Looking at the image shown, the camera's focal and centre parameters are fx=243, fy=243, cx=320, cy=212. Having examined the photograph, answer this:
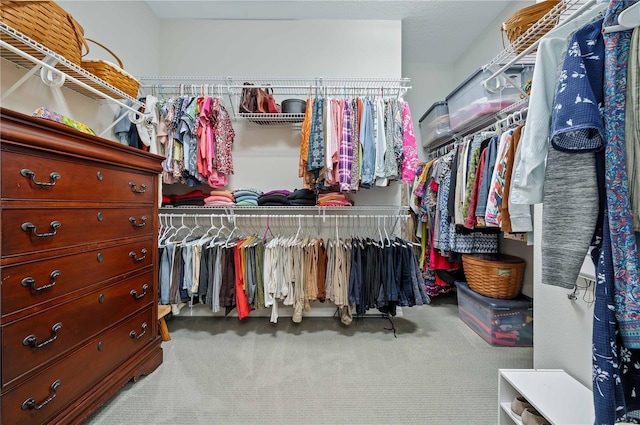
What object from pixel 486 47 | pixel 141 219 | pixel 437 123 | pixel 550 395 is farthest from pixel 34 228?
pixel 486 47

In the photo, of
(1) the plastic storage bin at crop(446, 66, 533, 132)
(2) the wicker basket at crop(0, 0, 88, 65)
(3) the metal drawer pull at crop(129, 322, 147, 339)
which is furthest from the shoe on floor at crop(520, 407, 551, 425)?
(2) the wicker basket at crop(0, 0, 88, 65)

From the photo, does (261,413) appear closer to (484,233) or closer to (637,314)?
(637,314)

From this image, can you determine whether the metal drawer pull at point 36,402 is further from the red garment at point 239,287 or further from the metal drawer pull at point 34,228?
the red garment at point 239,287

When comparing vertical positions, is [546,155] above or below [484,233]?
above

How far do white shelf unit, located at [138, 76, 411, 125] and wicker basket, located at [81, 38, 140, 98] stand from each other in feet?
1.67

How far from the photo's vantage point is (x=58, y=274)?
1.04 meters

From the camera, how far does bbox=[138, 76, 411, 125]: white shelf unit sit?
7.72 feet

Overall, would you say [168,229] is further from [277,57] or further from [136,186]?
[277,57]

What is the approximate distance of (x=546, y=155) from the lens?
0.81 meters

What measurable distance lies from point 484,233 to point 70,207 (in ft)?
9.47

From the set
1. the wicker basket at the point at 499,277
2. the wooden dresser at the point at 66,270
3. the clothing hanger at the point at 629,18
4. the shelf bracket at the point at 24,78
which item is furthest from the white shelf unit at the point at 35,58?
the wicker basket at the point at 499,277

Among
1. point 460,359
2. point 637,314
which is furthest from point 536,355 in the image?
point 637,314

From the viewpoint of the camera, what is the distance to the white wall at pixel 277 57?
2557 mm

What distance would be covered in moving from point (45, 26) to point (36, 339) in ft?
4.93
